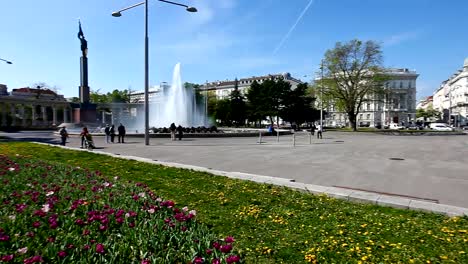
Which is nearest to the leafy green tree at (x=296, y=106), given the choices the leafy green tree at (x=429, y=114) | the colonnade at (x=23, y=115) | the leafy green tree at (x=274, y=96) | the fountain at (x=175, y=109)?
the leafy green tree at (x=274, y=96)

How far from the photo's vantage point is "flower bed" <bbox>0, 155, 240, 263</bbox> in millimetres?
3230

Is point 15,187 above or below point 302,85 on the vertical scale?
below

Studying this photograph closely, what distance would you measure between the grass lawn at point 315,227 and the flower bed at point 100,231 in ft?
2.29

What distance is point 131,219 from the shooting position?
4.39 metres

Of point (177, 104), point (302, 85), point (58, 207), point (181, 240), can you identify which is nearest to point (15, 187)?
point (58, 207)

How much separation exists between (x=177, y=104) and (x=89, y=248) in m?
46.6

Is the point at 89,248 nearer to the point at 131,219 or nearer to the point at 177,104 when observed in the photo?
the point at 131,219

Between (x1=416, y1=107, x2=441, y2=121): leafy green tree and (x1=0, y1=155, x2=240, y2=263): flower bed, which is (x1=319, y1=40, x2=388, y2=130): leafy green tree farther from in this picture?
(x1=416, y1=107, x2=441, y2=121): leafy green tree

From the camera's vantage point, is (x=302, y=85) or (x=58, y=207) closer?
(x=58, y=207)

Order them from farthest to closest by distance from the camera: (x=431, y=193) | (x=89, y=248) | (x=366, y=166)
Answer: (x=366, y=166) → (x=431, y=193) → (x=89, y=248)

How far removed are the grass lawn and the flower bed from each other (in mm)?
699

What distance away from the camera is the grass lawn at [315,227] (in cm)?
396

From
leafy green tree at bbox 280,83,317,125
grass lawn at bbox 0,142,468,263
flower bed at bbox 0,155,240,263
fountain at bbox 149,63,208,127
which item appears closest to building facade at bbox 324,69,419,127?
leafy green tree at bbox 280,83,317,125

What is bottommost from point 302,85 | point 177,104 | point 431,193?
point 431,193
